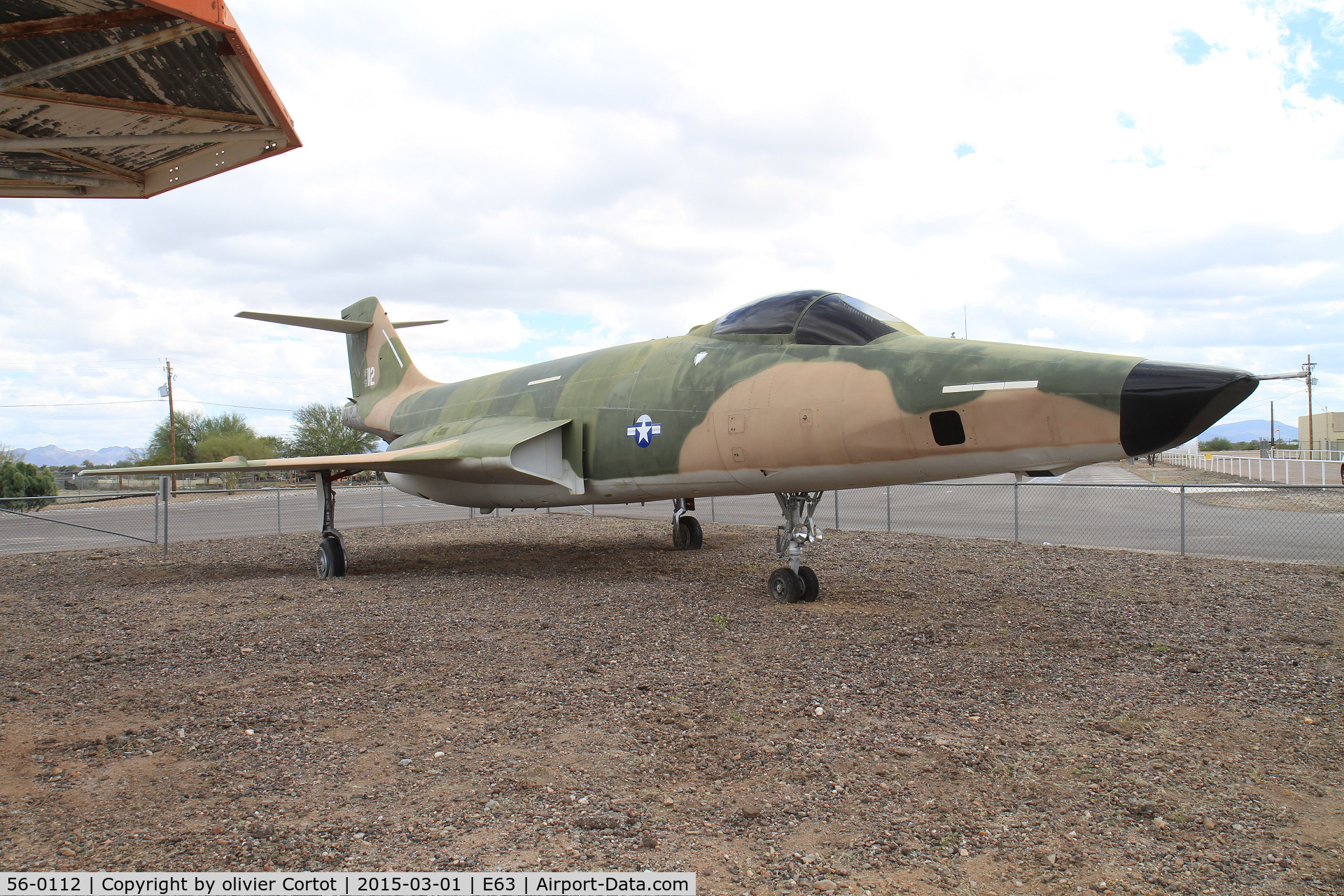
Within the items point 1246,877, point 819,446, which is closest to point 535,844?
point 1246,877

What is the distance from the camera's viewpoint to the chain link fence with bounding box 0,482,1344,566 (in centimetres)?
1264

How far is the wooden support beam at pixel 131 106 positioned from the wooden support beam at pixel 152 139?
0.11 meters

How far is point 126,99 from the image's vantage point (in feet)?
18.3

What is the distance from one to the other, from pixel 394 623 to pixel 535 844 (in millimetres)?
4669

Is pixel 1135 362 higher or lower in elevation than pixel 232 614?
higher

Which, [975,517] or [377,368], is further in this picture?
[975,517]

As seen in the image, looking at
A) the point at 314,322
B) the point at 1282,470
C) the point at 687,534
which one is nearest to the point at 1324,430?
the point at 1282,470

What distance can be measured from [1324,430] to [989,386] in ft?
307

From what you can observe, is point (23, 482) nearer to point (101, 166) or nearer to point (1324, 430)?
point (101, 166)

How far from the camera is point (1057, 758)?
3793 mm

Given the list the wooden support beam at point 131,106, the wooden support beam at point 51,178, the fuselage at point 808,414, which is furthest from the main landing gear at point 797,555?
the wooden support beam at point 51,178

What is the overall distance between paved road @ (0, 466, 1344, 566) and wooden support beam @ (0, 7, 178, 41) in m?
7.89

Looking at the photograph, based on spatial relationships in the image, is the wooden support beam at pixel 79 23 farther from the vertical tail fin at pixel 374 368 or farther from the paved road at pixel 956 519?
the vertical tail fin at pixel 374 368

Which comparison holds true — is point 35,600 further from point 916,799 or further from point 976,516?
point 976,516
